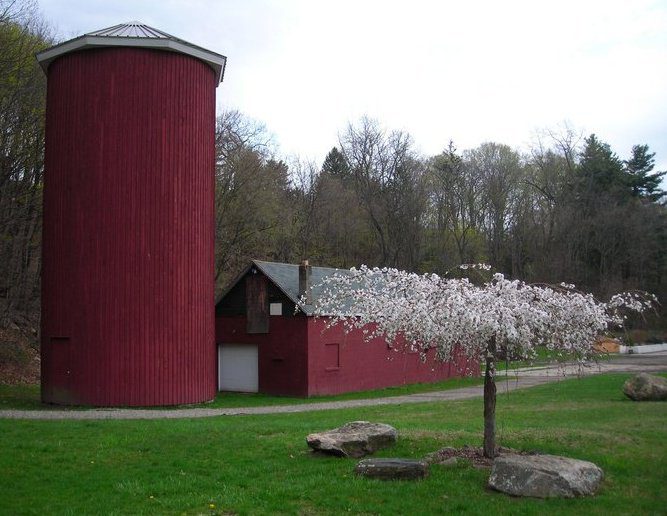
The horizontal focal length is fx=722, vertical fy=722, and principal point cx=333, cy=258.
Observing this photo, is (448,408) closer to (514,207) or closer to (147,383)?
(147,383)

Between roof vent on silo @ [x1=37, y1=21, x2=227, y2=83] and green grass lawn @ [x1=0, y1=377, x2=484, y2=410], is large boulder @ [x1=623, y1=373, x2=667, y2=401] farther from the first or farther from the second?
roof vent on silo @ [x1=37, y1=21, x2=227, y2=83]

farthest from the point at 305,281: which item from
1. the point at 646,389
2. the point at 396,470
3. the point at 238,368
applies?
the point at 396,470

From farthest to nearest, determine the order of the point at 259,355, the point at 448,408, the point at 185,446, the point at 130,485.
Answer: the point at 259,355 → the point at 448,408 → the point at 185,446 → the point at 130,485

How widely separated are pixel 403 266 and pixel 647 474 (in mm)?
44303

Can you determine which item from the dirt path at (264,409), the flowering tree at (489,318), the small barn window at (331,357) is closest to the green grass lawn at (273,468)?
the dirt path at (264,409)

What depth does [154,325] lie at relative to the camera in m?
Result: 21.0

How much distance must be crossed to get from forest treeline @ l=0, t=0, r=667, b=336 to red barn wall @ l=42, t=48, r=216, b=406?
19.0 metres

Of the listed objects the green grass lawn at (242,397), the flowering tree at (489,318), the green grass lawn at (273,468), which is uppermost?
the flowering tree at (489,318)

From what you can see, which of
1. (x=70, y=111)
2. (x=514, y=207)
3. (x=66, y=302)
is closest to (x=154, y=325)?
(x=66, y=302)

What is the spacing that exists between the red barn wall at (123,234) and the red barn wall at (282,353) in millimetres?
5258

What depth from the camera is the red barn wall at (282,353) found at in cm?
2662

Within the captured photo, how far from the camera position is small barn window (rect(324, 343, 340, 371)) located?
90.3ft

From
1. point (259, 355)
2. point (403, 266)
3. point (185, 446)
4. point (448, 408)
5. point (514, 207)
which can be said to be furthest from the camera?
point (514, 207)

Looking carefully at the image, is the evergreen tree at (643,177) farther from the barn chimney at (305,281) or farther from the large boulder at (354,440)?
the large boulder at (354,440)
